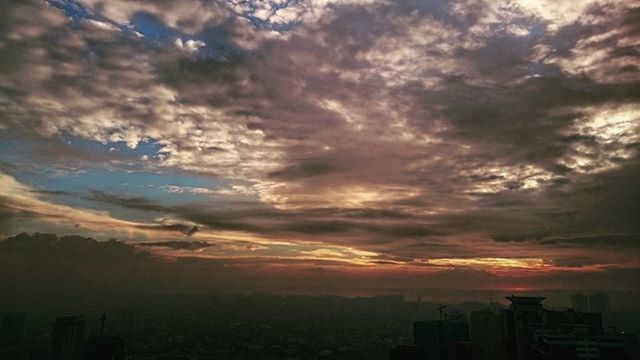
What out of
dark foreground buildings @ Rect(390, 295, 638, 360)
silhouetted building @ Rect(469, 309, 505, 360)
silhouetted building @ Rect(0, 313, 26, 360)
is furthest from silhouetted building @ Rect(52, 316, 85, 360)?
silhouetted building @ Rect(469, 309, 505, 360)

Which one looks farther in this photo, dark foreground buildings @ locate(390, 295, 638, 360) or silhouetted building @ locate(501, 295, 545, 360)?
silhouetted building @ locate(501, 295, 545, 360)

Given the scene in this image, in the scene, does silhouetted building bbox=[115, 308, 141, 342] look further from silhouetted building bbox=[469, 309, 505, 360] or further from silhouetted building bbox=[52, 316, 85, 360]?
silhouetted building bbox=[469, 309, 505, 360]

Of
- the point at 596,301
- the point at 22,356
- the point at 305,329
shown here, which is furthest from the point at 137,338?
the point at 596,301

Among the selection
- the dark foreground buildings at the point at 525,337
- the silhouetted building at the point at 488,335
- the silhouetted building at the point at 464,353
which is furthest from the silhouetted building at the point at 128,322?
the silhouetted building at the point at 464,353

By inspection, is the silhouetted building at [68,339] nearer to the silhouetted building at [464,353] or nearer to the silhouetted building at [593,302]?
the silhouetted building at [464,353]

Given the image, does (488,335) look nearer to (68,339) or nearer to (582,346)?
(582,346)

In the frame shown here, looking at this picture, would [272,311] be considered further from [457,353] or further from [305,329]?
[457,353]

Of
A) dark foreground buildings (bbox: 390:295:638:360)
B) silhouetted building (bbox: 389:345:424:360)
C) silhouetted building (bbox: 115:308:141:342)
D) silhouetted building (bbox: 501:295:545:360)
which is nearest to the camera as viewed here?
dark foreground buildings (bbox: 390:295:638:360)
